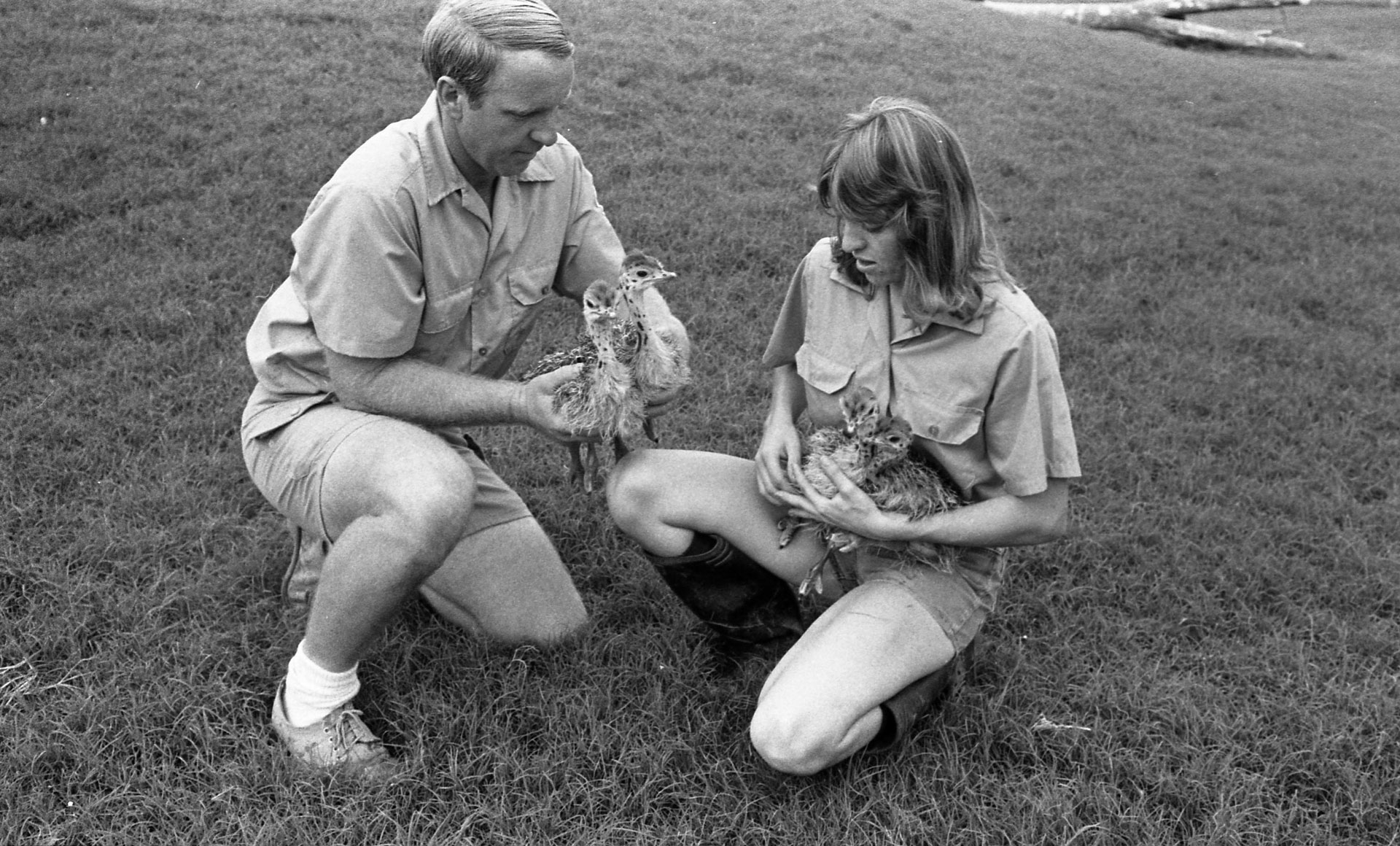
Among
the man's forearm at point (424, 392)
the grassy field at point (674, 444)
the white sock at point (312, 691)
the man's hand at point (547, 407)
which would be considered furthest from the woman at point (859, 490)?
the white sock at point (312, 691)

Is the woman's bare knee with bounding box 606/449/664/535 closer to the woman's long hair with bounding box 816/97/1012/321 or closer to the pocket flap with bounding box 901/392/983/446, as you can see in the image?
the pocket flap with bounding box 901/392/983/446

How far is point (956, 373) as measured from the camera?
11.5 ft

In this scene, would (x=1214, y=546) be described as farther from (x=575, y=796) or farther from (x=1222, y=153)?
(x=1222, y=153)

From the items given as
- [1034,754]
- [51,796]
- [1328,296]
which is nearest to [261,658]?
[51,796]

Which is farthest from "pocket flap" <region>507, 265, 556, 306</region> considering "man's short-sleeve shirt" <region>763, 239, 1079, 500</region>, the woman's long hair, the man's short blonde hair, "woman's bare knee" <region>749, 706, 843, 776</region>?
"woman's bare knee" <region>749, 706, 843, 776</region>

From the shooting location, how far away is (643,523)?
3908 millimetres

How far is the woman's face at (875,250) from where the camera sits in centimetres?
342

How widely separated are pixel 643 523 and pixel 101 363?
150 inches

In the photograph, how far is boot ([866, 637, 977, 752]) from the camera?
3504 mm

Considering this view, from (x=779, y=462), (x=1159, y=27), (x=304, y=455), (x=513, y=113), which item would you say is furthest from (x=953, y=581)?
(x=1159, y=27)

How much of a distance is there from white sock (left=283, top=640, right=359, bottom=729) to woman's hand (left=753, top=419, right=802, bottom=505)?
5.19ft

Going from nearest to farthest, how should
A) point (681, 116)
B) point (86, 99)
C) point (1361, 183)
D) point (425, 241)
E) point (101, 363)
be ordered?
1. point (425, 241)
2. point (101, 363)
3. point (86, 99)
4. point (681, 116)
5. point (1361, 183)

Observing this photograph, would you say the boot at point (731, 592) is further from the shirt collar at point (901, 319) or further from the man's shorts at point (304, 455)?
the shirt collar at point (901, 319)

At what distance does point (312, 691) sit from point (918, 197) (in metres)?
2.53
